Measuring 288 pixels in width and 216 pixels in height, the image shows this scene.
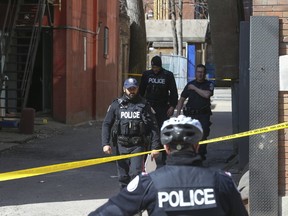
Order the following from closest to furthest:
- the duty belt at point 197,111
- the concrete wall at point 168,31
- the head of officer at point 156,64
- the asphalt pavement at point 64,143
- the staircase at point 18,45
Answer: the asphalt pavement at point 64,143
the head of officer at point 156,64
the duty belt at point 197,111
the staircase at point 18,45
the concrete wall at point 168,31

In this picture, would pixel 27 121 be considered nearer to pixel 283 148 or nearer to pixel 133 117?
pixel 133 117

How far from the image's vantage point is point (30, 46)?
1573 cm

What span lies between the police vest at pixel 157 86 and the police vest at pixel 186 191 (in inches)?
275

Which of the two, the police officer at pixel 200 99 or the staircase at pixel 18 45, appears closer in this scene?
the police officer at pixel 200 99

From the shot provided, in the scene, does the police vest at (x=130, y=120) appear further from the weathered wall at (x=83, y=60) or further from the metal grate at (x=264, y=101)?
the weathered wall at (x=83, y=60)

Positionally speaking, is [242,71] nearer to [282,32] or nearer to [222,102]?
[282,32]

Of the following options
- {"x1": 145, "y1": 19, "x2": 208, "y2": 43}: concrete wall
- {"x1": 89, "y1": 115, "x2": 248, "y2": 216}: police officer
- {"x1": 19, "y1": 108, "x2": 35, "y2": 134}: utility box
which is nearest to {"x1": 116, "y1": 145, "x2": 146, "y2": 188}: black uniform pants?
{"x1": 89, "y1": 115, "x2": 248, "y2": 216}: police officer

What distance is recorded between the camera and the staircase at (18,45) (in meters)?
15.6

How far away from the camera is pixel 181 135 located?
3.08 metres

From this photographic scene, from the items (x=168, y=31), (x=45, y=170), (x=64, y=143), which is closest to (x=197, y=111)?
(x=45, y=170)

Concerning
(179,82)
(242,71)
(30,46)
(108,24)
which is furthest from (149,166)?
(179,82)

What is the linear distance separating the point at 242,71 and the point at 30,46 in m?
7.95

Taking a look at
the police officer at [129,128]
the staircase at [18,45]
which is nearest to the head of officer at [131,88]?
the police officer at [129,128]

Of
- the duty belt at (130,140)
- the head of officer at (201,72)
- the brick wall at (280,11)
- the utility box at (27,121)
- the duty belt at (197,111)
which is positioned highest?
the brick wall at (280,11)
